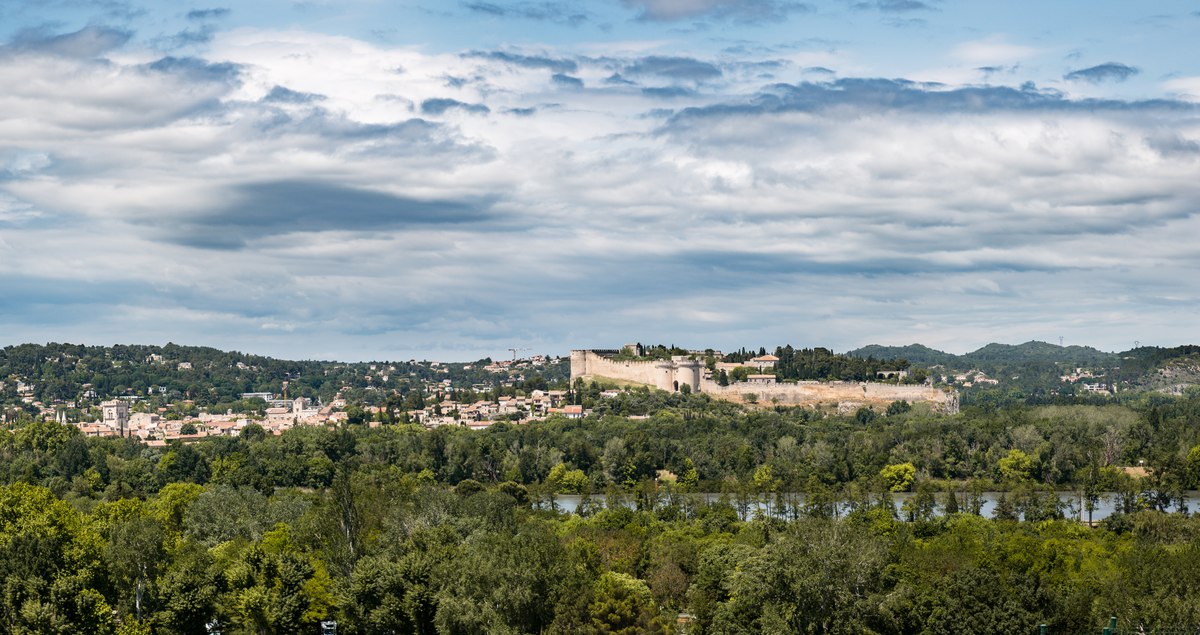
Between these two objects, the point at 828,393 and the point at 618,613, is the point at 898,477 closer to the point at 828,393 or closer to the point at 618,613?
the point at 828,393

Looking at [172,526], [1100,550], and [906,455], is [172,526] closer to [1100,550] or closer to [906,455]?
[1100,550]

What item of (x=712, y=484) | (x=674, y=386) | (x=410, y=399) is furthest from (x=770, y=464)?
(x=410, y=399)

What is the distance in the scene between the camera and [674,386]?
571 ft

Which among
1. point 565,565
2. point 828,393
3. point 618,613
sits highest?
point 828,393

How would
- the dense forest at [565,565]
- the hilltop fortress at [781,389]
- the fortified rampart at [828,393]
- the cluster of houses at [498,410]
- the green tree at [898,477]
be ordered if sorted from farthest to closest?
the fortified rampart at [828,393], the hilltop fortress at [781,389], the cluster of houses at [498,410], the green tree at [898,477], the dense forest at [565,565]

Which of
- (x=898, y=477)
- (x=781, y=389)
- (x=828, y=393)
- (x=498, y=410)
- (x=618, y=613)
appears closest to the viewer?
(x=618, y=613)

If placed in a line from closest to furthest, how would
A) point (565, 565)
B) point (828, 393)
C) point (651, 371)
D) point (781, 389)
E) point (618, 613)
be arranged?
1. point (618, 613)
2. point (565, 565)
3. point (828, 393)
4. point (781, 389)
5. point (651, 371)

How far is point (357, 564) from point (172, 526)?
22.4 metres

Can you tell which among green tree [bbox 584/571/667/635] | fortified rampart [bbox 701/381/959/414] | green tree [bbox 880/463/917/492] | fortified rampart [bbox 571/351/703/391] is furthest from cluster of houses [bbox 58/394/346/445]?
green tree [bbox 584/571/667/635]

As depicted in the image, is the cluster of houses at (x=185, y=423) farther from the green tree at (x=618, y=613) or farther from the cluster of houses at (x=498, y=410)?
the green tree at (x=618, y=613)

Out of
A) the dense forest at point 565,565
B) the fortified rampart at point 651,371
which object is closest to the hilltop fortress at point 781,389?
Answer: the fortified rampart at point 651,371

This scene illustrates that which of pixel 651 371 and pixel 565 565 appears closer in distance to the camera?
pixel 565 565

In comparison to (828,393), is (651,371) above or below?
above

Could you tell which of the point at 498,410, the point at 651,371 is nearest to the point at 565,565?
the point at 498,410
